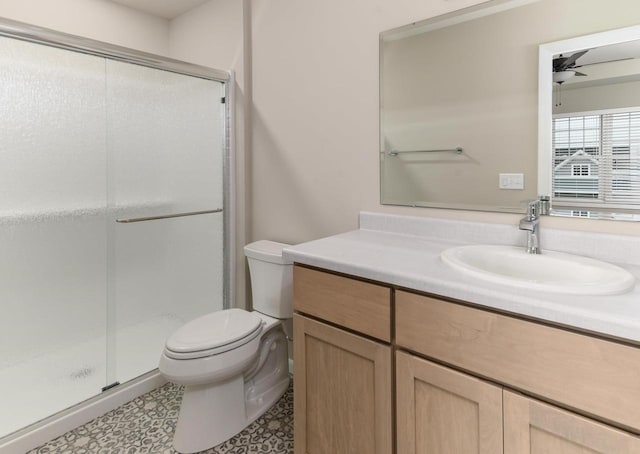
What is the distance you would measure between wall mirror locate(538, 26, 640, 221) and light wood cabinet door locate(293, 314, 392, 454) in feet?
2.75

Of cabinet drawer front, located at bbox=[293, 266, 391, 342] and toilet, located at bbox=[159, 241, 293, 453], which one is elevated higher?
cabinet drawer front, located at bbox=[293, 266, 391, 342]

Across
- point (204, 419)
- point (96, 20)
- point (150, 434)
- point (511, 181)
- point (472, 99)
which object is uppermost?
point (96, 20)

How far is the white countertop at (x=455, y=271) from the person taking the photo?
0.79m

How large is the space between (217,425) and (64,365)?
0.89m

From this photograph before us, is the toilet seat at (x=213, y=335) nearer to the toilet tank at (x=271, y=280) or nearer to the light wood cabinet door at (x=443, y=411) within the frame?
the toilet tank at (x=271, y=280)

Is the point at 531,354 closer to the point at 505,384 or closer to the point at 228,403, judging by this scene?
the point at 505,384

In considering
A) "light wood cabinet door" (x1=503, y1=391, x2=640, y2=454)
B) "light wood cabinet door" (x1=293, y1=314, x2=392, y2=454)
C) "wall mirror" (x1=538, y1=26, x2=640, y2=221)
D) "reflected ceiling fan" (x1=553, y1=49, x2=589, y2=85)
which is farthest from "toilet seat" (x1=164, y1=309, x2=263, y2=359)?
"reflected ceiling fan" (x1=553, y1=49, x2=589, y2=85)

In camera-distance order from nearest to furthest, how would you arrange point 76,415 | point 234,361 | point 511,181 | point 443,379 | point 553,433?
point 553,433, point 443,379, point 511,181, point 234,361, point 76,415

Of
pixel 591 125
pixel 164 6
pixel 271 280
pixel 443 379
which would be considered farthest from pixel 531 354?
pixel 164 6

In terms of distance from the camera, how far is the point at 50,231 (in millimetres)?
1802

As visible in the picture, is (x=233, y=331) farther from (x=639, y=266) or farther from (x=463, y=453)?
(x=639, y=266)

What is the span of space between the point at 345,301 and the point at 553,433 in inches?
24.4

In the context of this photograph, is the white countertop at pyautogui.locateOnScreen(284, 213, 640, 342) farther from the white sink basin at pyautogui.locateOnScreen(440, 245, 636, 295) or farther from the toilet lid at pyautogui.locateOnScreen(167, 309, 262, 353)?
the toilet lid at pyautogui.locateOnScreen(167, 309, 262, 353)

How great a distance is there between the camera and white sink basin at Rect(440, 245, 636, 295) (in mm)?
890
